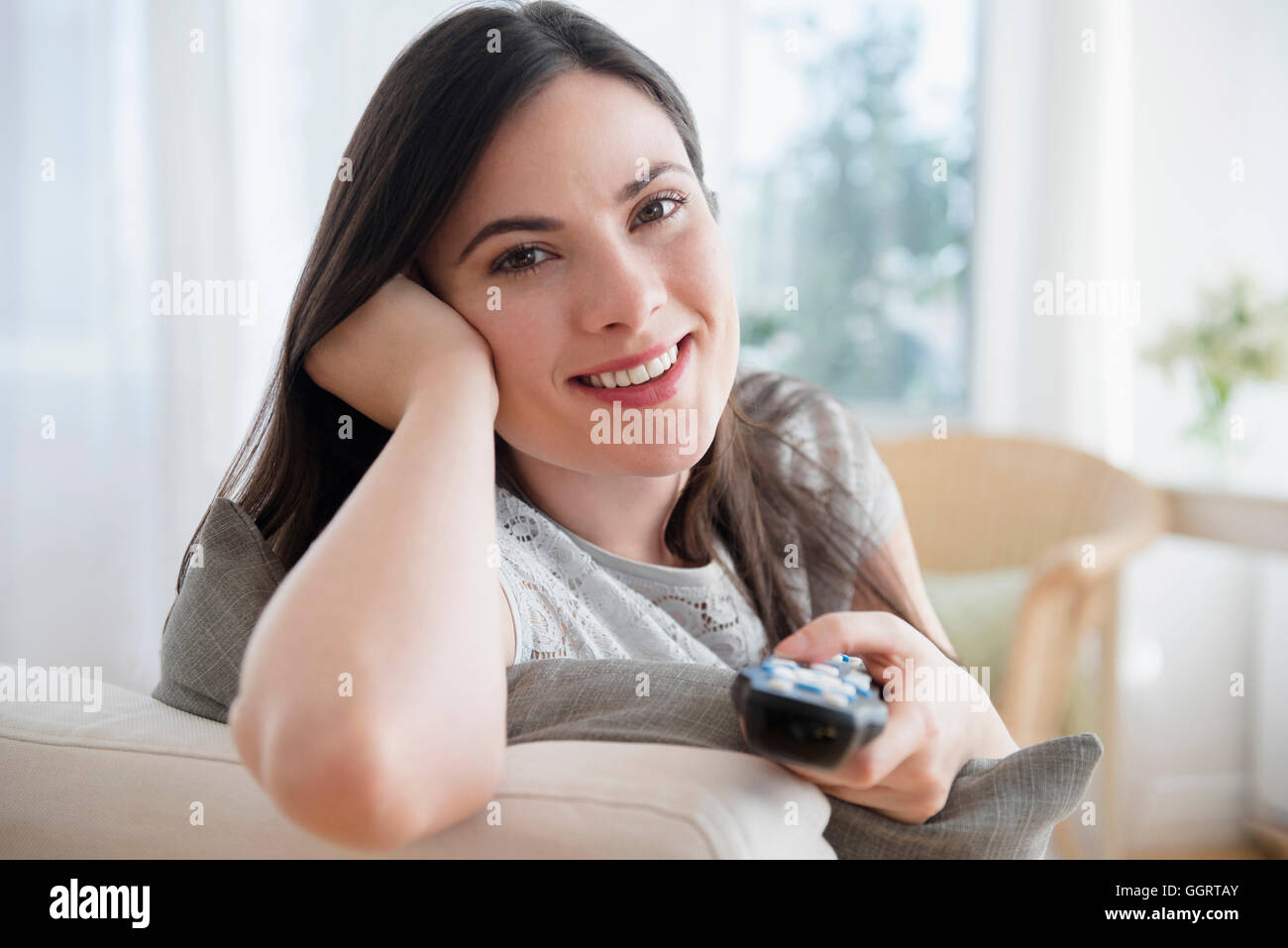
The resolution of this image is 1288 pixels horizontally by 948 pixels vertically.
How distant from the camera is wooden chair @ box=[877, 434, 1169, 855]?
1.71 meters

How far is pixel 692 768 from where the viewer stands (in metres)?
0.52

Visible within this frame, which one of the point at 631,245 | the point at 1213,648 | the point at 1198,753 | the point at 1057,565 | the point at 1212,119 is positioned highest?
the point at 1212,119

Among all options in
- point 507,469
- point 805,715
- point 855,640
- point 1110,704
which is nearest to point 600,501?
point 507,469

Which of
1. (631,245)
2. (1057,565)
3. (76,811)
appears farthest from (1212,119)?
(76,811)

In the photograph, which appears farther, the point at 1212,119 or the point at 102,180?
the point at 1212,119

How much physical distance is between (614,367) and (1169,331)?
203 cm

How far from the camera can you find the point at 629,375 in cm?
84

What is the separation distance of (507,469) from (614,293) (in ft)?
0.92

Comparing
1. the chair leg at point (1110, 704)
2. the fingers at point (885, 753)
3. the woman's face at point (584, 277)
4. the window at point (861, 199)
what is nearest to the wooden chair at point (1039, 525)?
the chair leg at point (1110, 704)

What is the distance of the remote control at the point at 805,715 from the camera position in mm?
487

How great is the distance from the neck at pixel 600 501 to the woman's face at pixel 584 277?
0.34ft

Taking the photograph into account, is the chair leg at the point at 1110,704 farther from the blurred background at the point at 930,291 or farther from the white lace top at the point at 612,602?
the white lace top at the point at 612,602

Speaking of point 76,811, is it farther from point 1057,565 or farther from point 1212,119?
point 1212,119

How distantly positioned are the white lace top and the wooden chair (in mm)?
766
